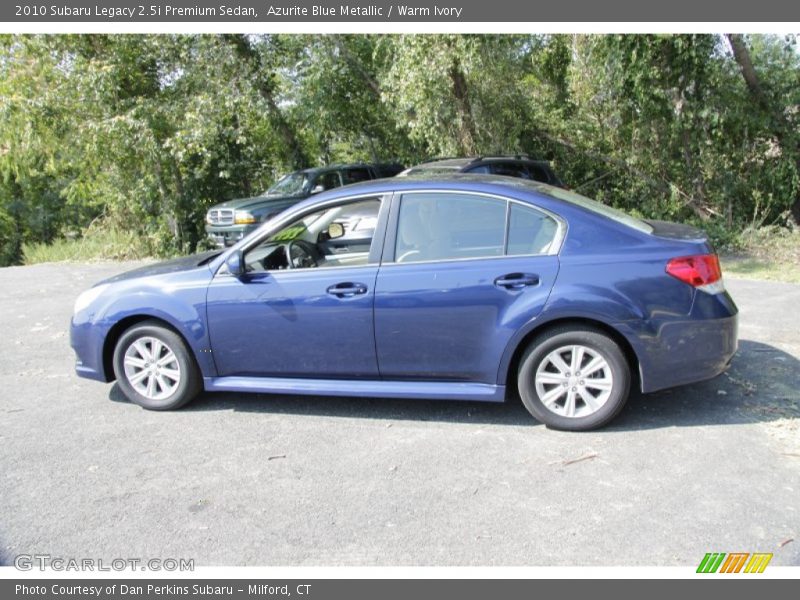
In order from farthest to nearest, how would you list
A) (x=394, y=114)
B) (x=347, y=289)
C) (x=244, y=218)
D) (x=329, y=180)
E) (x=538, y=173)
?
(x=394, y=114), (x=329, y=180), (x=244, y=218), (x=538, y=173), (x=347, y=289)

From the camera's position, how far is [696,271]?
14.1 ft

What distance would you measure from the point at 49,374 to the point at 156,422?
2045mm

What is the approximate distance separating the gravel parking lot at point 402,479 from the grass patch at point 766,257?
410cm

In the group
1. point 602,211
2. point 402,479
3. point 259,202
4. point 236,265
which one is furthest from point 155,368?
point 259,202

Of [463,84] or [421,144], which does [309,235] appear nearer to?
[463,84]

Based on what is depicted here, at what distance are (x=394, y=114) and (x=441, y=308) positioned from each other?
11.4 meters

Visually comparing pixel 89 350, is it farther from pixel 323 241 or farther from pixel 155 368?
pixel 323 241

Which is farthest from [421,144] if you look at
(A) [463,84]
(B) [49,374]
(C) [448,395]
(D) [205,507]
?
(D) [205,507]

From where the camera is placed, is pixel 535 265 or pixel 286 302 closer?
pixel 535 265

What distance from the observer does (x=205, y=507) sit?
12.3ft

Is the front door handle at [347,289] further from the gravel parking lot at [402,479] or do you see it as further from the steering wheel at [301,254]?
the gravel parking lot at [402,479]

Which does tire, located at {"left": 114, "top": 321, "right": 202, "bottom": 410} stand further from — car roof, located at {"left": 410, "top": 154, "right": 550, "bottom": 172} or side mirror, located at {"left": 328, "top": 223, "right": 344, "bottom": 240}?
car roof, located at {"left": 410, "top": 154, "right": 550, "bottom": 172}

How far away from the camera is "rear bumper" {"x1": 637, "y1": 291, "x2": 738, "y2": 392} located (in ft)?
14.0
